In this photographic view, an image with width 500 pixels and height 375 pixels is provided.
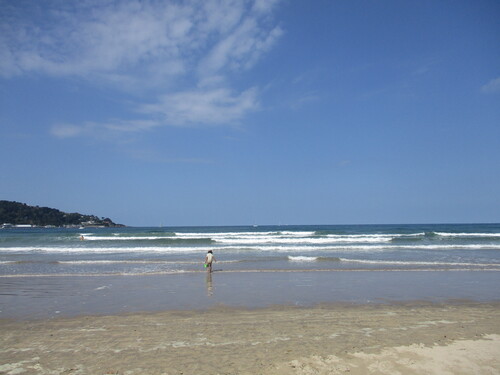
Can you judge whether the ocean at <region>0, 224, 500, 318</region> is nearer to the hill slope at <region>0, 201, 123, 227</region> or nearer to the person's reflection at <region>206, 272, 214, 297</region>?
the person's reflection at <region>206, 272, 214, 297</region>

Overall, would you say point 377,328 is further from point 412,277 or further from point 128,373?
point 412,277

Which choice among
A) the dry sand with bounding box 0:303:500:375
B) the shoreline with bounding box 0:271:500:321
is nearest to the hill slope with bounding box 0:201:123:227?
the shoreline with bounding box 0:271:500:321

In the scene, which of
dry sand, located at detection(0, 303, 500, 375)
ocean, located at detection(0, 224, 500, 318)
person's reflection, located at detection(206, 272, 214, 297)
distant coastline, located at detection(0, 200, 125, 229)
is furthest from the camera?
distant coastline, located at detection(0, 200, 125, 229)

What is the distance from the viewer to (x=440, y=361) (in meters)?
4.98

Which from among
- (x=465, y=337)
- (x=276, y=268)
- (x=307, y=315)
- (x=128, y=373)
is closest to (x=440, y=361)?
(x=465, y=337)

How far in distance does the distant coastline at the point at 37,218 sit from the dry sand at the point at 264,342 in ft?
413

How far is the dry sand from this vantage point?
16.1ft

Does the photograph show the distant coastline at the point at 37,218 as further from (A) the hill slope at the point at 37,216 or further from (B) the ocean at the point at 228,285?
(B) the ocean at the point at 228,285

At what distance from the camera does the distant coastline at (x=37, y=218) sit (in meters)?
115

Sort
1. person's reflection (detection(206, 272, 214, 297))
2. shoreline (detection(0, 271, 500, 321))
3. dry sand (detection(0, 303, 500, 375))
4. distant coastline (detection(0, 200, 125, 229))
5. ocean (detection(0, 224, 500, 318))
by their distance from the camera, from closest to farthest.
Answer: dry sand (detection(0, 303, 500, 375))
shoreline (detection(0, 271, 500, 321))
ocean (detection(0, 224, 500, 318))
person's reflection (detection(206, 272, 214, 297))
distant coastline (detection(0, 200, 125, 229))

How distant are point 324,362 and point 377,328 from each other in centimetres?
223

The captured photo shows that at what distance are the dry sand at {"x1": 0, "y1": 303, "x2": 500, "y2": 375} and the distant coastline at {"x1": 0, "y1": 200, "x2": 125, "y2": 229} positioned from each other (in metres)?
126

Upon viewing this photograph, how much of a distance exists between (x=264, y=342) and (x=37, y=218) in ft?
450

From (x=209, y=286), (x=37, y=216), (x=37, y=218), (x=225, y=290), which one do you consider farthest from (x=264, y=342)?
(x=37, y=216)
